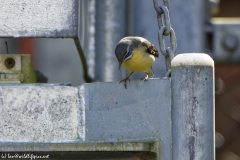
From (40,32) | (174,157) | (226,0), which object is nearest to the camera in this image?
(174,157)

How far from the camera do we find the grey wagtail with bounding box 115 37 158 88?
5816 mm

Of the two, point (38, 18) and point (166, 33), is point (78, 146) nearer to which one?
point (166, 33)

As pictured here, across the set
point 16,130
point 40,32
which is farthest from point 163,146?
point 40,32

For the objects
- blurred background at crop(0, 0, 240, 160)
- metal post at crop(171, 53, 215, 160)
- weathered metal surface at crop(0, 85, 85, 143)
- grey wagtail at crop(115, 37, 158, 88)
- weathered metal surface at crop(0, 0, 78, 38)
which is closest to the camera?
metal post at crop(171, 53, 215, 160)

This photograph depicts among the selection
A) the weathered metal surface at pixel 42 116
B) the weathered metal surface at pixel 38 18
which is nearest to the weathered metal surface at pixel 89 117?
the weathered metal surface at pixel 42 116

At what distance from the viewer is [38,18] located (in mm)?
5223

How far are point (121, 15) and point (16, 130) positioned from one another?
167cm

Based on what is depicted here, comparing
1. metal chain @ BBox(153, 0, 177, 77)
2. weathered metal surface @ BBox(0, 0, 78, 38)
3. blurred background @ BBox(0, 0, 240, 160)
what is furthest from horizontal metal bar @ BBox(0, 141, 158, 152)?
blurred background @ BBox(0, 0, 240, 160)

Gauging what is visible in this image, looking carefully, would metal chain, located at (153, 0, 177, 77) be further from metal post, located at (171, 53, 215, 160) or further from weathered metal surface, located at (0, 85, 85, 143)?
weathered metal surface, located at (0, 85, 85, 143)

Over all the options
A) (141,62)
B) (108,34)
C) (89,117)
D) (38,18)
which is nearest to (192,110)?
(89,117)

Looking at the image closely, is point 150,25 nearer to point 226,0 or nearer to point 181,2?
point 181,2

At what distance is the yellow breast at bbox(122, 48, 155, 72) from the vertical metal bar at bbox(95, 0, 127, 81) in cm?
20

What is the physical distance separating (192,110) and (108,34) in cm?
190

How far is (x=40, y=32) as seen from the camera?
5195 mm
